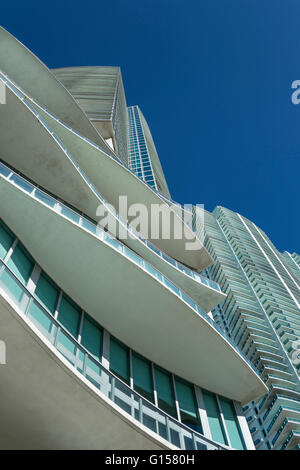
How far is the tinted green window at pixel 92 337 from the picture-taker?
11.3m

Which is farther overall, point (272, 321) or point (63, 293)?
point (272, 321)

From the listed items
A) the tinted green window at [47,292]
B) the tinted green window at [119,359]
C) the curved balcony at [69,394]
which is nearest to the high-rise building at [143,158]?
the tinted green window at [119,359]

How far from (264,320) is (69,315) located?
129 ft

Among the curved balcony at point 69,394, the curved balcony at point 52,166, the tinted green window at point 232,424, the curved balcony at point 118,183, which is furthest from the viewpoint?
the curved balcony at point 118,183

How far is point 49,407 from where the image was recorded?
800 cm

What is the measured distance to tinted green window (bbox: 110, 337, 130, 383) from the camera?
11531 millimetres

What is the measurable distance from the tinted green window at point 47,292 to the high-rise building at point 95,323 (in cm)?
4

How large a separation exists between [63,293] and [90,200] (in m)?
5.44

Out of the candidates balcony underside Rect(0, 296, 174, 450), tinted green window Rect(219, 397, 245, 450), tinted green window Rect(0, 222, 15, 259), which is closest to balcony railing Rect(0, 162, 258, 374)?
tinted green window Rect(0, 222, 15, 259)

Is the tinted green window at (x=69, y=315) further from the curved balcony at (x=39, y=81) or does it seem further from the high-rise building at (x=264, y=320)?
the high-rise building at (x=264, y=320)

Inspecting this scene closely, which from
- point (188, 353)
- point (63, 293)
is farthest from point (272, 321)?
point (63, 293)

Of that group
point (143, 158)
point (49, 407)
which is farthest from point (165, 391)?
point (143, 158)
